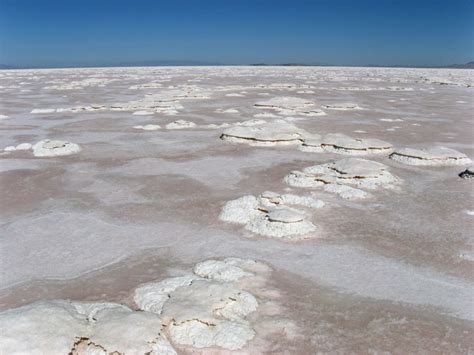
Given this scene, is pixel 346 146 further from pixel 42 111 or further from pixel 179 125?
pixel 42 111

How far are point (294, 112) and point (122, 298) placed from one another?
1154 centimetres

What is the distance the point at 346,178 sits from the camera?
6.43 m

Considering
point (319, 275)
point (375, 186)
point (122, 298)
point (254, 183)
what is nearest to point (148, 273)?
point (122, 298)

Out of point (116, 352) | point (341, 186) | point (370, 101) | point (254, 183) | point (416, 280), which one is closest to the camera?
point (116, 352)

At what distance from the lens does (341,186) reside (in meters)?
6.10

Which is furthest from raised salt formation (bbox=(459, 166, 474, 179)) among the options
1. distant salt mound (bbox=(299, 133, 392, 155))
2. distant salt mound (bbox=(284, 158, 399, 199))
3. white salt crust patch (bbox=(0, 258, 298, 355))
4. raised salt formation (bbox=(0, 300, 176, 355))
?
raised salt formation (bbox=(0, 300, 176, 355))

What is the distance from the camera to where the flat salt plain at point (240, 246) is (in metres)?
2.98

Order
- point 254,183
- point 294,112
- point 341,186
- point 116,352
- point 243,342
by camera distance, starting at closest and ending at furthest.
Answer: point 116,352, point 243,342, point 341,186, point 254,183, point 294,112

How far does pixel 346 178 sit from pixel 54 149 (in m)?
5.29

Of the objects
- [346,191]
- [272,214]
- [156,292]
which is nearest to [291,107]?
[346,191]

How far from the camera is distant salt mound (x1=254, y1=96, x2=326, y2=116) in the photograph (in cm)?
1423

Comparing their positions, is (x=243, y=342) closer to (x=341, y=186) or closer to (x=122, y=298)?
(x=122, y=298)

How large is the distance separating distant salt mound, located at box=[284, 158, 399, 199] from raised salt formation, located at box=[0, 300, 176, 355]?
142 inches

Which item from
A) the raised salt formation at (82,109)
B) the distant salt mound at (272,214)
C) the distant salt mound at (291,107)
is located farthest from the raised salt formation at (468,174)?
the raised salt formation at (82,109)
